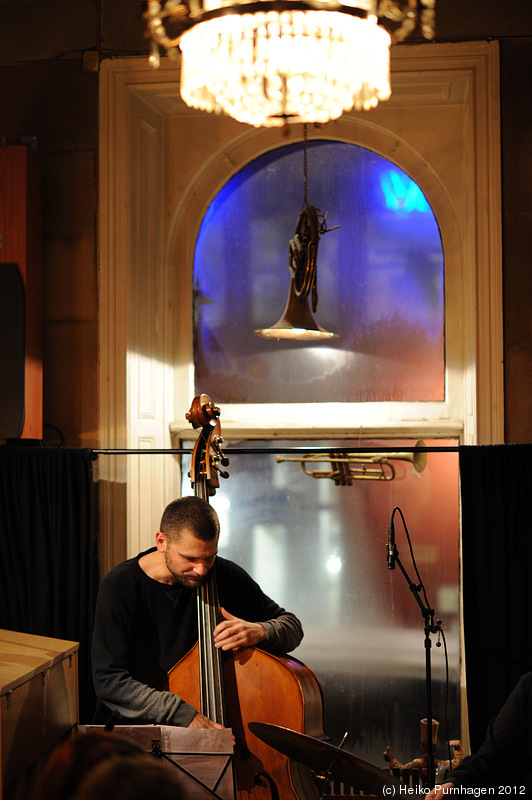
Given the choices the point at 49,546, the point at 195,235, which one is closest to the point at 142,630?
the point at 49,546

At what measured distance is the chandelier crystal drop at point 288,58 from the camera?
1.96m

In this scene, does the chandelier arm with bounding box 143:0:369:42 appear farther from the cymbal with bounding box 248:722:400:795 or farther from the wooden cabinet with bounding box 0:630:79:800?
the cymbal with bounding box 248:722:400:795

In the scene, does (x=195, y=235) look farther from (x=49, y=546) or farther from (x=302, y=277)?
(x=49, y=546)

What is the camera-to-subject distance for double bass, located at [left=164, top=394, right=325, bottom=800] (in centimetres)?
267

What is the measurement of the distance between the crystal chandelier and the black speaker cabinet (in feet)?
6.56

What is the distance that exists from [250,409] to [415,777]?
6.98ft

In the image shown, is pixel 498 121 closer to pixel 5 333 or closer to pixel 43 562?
pixel 5 333

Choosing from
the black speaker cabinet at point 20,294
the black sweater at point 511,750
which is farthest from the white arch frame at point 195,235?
the black sweater at point 511,750

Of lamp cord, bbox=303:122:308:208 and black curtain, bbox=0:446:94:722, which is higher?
lamp cord, bbox=303:122:308:208

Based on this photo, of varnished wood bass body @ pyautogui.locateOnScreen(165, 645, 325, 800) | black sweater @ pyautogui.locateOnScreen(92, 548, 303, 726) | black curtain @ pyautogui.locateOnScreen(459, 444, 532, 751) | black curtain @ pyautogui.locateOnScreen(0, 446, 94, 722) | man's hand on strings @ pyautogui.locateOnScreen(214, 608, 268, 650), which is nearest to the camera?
varnished wood bass body @ pyautogui.locateOnScreen(165, 645, 325, 800)

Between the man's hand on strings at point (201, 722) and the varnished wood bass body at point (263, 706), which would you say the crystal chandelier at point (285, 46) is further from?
the man's hand on strings at point (201, 722)

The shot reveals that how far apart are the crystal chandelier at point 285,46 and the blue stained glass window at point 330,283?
214cm

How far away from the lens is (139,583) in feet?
10.3

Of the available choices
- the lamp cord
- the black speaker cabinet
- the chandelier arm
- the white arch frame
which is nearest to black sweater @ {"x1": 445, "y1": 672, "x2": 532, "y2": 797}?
the white arch frame
